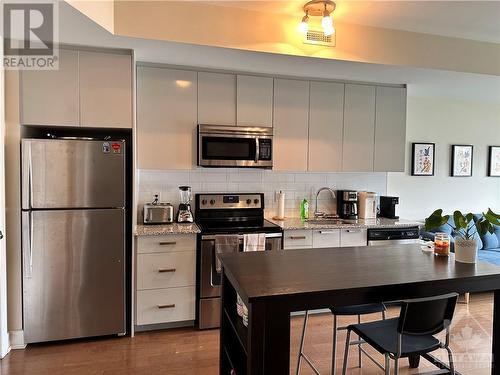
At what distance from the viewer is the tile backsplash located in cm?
359

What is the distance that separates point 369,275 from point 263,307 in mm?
639

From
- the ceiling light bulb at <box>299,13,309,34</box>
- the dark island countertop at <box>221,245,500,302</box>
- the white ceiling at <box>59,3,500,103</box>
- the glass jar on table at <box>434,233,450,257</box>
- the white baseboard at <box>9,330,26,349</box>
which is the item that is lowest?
the white baseboard at <box>9,330,26,349</box>

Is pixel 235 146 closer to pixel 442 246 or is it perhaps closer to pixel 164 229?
pixel 164 229

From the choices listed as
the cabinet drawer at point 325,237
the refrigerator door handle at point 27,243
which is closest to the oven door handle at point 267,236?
the cabinet drawer at point 325,237

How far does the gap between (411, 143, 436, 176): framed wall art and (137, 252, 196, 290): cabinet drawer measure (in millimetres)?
3133

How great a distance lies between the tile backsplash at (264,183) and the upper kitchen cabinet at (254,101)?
0.59m

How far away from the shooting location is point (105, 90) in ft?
9.43

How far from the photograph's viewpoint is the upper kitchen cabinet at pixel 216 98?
336 centimetres

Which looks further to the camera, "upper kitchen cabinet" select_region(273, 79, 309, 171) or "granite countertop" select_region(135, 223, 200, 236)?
"upper kitchen cabinet" select_region(273, 79, 309, 171)

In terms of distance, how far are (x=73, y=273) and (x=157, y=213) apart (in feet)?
2.89

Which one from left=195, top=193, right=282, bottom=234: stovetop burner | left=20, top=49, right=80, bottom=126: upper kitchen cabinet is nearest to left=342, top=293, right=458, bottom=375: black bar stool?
left=195, top=193, right=282, bottom=234: stovetop burner

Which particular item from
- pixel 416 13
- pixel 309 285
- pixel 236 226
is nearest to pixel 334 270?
pixel 309 285

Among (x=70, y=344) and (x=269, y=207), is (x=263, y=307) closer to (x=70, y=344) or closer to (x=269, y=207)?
(x=70, y=344)

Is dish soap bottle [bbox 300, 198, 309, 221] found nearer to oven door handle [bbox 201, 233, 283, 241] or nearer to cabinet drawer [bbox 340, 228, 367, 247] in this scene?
cabinet drawer [bbox 340, 228, 367, 247]
